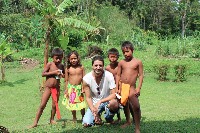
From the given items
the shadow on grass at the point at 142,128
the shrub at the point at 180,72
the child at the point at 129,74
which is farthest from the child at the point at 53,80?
the shrub at the point at 180,72

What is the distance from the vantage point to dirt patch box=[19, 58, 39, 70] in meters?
17.7

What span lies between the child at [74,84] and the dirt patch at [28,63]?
1134 cm

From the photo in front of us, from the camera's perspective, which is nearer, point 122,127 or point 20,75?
point 122,127

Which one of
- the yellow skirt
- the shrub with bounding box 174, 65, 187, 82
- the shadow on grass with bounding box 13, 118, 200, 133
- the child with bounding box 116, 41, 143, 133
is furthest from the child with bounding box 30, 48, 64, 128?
the shrub with bounding box 174, 65, 187, 82

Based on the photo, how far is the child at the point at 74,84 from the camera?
6324mm

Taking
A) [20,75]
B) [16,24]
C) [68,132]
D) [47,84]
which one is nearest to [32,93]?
[20,75]

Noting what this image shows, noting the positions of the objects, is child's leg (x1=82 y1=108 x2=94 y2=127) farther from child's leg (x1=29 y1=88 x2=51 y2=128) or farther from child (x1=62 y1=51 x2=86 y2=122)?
child's leg (x1=29 y1=88 x2=51 y2=128)

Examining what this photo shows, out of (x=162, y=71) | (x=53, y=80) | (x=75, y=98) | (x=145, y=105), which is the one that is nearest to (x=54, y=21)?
(x=145, y=105)

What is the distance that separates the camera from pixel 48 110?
9.31 m

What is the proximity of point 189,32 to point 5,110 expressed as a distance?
1324 inches

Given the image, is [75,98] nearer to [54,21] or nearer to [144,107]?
[144,107]

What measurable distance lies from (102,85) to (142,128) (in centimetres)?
97

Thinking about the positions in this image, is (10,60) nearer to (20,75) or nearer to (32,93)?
(20,75)

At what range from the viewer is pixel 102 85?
5.73m
